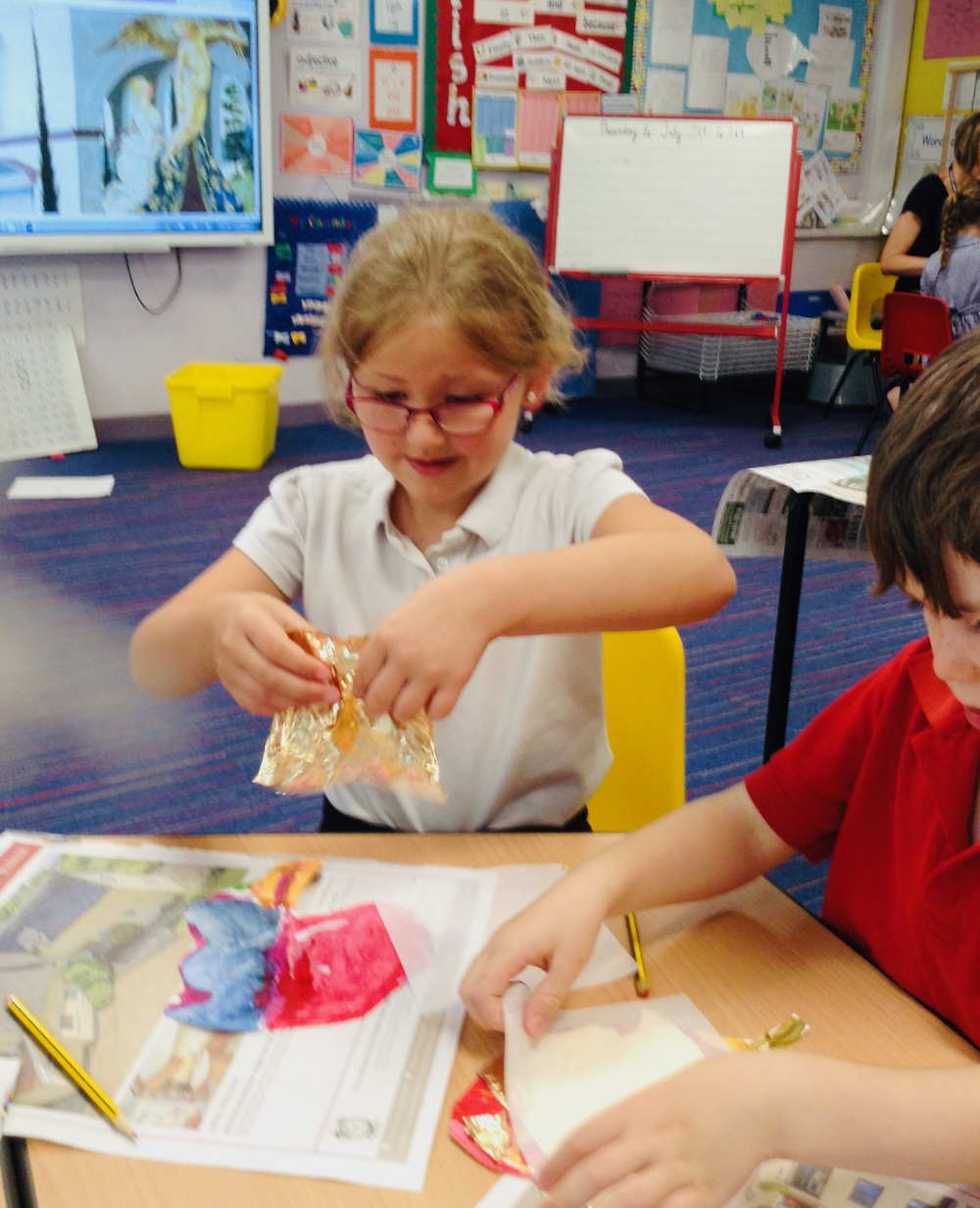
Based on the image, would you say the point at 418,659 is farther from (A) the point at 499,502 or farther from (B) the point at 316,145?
(B) the point at 316,145

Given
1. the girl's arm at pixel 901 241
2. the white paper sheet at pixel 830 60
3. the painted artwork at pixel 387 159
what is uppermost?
the white paper sheet at pixel 830 60

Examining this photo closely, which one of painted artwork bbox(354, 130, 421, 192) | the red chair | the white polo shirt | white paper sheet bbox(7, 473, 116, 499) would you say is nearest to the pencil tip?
the white polo shirt

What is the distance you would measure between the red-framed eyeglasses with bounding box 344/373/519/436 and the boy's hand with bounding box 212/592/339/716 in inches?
9.4

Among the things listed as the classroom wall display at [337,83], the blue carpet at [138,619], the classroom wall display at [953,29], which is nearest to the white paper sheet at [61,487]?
the blue carpet at [138,619]

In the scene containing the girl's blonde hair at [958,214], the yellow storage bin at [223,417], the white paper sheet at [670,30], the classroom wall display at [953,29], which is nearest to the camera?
the girl's blonde hair at [958,214]

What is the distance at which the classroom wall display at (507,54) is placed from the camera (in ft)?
14.1

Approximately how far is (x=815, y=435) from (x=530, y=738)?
13.0 feet

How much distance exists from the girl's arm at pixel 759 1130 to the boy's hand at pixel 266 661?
327 mm

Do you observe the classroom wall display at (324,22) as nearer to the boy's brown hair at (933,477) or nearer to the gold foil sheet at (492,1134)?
the boy's brown hair at (933,477)

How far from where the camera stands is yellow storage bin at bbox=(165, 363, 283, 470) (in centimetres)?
370

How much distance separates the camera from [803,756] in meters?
0.81

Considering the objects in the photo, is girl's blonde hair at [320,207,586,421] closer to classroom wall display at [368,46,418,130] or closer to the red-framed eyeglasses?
the red-framed eyeglasses

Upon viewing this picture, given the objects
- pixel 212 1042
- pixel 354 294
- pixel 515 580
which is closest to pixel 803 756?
pixel 515 580

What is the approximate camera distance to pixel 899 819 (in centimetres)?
75
